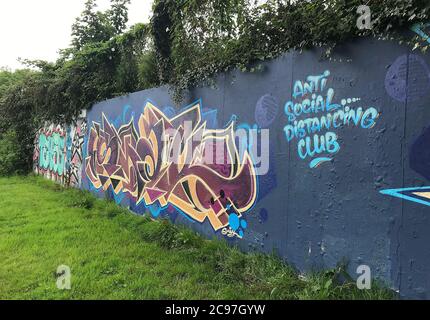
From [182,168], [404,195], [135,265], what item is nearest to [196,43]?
[182,168]

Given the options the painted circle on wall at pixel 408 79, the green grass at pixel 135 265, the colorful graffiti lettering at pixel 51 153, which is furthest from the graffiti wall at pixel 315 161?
the colorful graffiti lettering at pixel 51 153

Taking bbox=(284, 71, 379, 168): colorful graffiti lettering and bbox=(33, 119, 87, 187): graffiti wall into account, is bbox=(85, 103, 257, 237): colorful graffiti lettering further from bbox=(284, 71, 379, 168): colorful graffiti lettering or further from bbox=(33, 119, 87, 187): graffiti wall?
bbox=(33, 119, 87, 187): graffiti wall

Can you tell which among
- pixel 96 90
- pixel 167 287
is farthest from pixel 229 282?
pixel 96 90

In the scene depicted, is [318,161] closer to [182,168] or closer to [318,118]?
[318,118]

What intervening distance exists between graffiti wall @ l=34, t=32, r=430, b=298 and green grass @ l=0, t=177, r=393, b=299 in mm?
308

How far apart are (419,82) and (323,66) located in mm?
1102

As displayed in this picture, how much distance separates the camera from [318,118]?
4.26 meters

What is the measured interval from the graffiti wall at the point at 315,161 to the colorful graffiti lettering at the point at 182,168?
0.03 meters

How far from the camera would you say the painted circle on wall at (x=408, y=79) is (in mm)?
3340

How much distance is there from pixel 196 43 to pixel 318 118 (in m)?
3.16

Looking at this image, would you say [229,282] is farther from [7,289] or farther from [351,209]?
[7,289]

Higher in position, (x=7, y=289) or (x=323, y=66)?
(x=323, y=66)

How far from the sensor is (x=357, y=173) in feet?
12.6

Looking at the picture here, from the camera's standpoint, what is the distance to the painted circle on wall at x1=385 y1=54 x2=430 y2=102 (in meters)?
3.34
